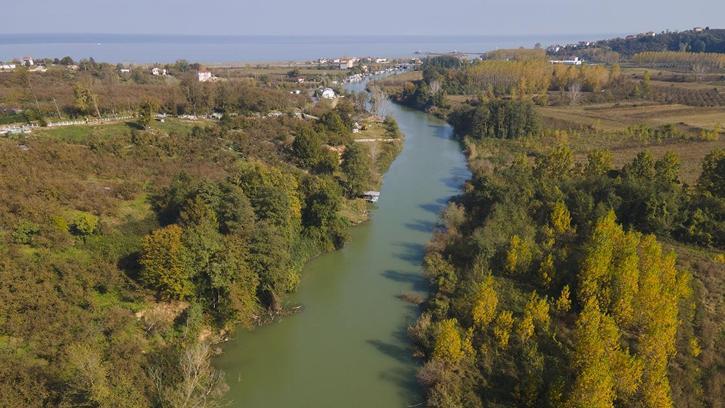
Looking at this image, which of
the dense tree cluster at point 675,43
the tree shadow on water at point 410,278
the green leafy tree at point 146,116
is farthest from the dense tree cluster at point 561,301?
the dense tree cluster at point 675,43

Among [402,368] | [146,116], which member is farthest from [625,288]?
[146,116]

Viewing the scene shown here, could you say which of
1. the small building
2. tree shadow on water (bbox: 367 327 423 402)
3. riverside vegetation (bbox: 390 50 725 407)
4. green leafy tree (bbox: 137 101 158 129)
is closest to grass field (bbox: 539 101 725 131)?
riverside vegetation (bbox: 390 50 725 407)

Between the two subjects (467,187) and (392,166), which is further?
(392,166)

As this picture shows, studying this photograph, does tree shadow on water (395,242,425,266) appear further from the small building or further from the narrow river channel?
the small building

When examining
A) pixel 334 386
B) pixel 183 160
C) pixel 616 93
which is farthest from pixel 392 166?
pixel 616 93

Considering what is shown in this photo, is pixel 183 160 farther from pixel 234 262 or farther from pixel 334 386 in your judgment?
pixel 334 386

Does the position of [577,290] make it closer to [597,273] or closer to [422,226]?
[597,273]
